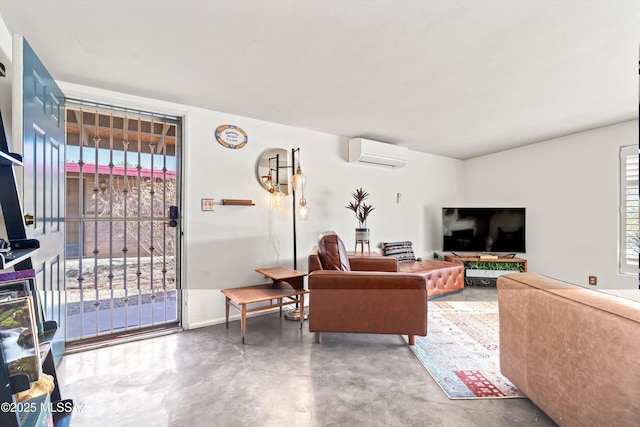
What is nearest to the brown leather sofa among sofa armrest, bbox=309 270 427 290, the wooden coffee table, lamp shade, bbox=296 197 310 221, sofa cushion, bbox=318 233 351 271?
sofa armrest, bbox=309 270 427 290

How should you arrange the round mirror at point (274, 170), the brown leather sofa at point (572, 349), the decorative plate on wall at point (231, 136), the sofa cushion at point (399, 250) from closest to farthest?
the brown leather sofa at point (572, 349) < the decorative plate on wall at point (231, 136) < the round mirror at point (274, 170) < the sofa cushion at point (399, 250)

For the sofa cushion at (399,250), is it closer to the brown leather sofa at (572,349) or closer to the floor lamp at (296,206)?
the floor lamp at (296,206)

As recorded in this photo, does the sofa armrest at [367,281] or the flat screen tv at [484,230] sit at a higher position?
the flat screen tv at [484,230]

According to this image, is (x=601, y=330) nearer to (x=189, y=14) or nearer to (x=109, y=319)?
(x=189, y=14)

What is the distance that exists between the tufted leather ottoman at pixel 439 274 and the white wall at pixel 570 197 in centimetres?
133

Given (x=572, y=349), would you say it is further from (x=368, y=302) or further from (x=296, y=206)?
(x=296, y=206)

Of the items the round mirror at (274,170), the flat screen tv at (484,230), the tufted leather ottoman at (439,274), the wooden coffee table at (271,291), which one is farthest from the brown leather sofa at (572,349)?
the flat screen tv at (484,230)

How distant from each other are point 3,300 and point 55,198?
3.93 feet

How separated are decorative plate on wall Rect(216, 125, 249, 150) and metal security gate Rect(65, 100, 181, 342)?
411 millimetres

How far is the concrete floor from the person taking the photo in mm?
1563

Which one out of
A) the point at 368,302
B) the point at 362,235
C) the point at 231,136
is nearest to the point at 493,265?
the point at 362,235

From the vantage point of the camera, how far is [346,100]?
2.68m

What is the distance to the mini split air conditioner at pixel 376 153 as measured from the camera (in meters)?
3.78

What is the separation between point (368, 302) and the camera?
234cm
